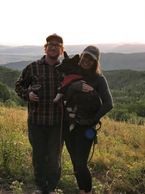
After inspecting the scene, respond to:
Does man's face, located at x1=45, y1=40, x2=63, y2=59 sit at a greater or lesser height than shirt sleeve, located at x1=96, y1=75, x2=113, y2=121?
greater

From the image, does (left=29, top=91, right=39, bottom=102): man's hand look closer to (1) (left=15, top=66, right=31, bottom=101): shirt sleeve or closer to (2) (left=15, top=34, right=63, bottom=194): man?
(2) (left=15, top=34, right=63, bottom=194): man

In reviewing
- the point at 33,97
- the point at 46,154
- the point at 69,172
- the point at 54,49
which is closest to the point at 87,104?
the point at 33,97

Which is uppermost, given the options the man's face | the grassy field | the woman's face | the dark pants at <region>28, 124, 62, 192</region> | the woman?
the man's face

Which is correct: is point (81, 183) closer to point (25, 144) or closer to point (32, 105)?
point (32, 105)

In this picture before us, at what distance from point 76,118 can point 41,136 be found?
21.0 inches

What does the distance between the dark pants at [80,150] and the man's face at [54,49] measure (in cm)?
81

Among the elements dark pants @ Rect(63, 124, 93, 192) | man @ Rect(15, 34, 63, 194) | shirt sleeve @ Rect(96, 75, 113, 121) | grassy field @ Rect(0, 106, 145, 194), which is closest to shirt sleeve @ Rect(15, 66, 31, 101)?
man @ Rect(15, 34, 63, 194)

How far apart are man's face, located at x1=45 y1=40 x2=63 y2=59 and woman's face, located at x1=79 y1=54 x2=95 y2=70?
1.11ft

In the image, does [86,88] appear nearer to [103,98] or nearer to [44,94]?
[103,98]

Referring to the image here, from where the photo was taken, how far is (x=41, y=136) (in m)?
6.55

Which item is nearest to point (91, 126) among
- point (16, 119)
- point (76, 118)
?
point (76, 118)

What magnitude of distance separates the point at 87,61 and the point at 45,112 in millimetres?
764

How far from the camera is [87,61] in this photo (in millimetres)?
6254

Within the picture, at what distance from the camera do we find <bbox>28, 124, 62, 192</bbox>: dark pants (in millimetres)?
6539
